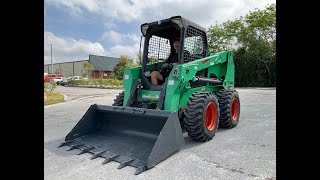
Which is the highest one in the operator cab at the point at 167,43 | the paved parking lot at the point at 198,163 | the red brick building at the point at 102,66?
the red brick building at the point at 102,66

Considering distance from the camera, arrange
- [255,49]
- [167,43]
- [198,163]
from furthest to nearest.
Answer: [255,49], [167,43], [198,163]

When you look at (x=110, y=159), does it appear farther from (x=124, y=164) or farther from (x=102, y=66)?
(x=102, y=66)

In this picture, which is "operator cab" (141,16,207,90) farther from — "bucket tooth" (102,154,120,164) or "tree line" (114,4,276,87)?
"tree line" (114,4,276,87)

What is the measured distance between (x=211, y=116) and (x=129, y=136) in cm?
165

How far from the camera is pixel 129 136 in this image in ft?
15.1

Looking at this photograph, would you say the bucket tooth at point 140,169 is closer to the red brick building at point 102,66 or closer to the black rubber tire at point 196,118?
the black rubber tire at point 196,118

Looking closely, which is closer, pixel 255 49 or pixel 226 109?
pixel 226 109

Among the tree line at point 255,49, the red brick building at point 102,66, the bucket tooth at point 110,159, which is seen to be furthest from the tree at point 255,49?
the red brick building at point 102,66

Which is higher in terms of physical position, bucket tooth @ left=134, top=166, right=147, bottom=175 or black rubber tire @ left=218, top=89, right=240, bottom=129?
black rubber tire @ left=218, top=89, right=240, bottom=129

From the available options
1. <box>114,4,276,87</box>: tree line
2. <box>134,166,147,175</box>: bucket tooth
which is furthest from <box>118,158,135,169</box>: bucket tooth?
<box>114,4,276,87</box>: tree line

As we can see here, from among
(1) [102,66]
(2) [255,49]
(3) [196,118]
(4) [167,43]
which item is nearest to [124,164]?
(3) [196,118]

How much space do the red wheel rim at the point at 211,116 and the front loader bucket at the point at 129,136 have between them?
114cm

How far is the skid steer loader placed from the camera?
3959mm

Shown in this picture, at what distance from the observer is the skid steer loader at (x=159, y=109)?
3959 millimetres
